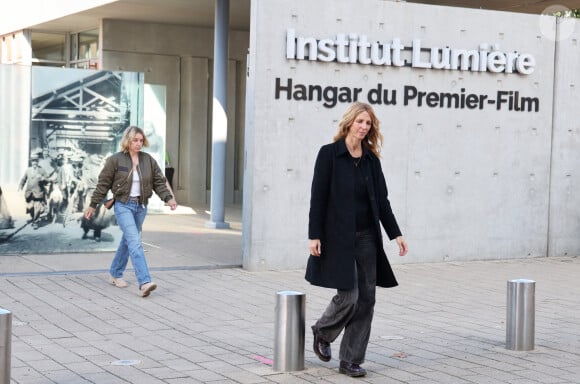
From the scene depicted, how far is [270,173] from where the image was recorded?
43.8 ft

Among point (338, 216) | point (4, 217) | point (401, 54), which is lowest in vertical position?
point (4, 217)

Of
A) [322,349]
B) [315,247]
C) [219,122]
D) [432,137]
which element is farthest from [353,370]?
[219,122]

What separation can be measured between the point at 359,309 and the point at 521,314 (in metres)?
1.70

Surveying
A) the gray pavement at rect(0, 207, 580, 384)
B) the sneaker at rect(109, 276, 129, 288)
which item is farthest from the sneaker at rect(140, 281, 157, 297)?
the sneaker at rect(109, 276, 129, 288)

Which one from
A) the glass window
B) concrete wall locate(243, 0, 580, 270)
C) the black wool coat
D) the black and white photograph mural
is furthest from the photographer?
the glass window

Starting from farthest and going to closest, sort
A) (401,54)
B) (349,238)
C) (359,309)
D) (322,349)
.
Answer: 1. (401,54)
2. (322,349)
3. (359,309)
4. (349,238)

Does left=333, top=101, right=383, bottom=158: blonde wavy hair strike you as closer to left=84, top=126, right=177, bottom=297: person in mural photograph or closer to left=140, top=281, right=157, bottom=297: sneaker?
left=140, top=281, right=157, bottom=297: sneaker

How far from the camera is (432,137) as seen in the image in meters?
14.5

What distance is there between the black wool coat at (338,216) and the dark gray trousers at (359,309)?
0.31 ft

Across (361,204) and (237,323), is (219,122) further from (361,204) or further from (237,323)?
(361,204)

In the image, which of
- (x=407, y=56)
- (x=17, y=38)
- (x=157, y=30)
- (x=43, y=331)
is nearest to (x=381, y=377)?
(x=43, y=331)

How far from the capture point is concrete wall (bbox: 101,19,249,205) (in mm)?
24062

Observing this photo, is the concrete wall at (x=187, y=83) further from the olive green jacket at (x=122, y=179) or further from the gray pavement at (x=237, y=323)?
the olive green jacket at (x=122, y=179)

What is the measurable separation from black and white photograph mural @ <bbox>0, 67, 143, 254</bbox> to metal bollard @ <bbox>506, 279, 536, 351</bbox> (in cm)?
715
